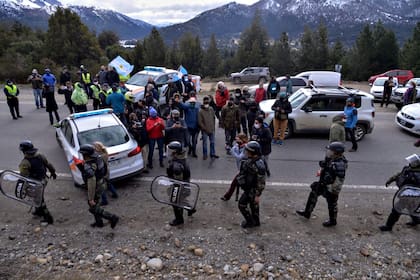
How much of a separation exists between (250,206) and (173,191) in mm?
1276

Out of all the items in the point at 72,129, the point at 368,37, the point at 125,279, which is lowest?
the point at 125,279

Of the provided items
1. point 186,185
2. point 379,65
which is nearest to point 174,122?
point 186,185

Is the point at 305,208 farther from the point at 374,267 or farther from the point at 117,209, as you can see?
the point at 117,209

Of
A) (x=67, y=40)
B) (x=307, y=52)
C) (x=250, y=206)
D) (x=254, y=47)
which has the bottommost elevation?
(x=250, y=206)

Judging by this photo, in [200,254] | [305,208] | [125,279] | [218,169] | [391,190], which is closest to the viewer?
[125,279]

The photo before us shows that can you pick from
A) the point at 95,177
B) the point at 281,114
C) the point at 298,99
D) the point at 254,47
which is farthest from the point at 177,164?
the point at 254,47

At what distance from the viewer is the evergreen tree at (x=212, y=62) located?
55.8 meters

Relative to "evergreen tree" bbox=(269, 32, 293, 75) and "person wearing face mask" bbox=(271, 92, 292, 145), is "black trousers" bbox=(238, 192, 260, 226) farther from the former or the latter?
"evergreen tree" bbox=(269, 32, 293, 75)

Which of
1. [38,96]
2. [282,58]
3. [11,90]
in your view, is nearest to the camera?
[11,90]

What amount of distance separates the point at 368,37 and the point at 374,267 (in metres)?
42.2

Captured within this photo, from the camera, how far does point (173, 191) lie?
546cm

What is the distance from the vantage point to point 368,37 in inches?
1622

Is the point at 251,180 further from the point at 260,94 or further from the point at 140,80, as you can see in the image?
the point at 140,80

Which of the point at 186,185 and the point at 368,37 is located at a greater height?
the point at 368,37
